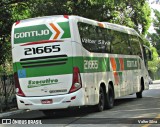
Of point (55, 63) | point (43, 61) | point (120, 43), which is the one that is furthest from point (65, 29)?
point (120, 43)

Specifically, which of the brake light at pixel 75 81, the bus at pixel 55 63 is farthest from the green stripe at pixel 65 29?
the brake light at pixel 75 81

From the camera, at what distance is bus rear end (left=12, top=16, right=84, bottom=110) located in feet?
42.2

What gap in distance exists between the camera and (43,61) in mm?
13094

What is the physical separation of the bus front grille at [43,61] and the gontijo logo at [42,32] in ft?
2.14

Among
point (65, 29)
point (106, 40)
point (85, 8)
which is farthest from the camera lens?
point (85, 8)

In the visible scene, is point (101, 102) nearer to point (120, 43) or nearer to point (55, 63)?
point (55, 63)

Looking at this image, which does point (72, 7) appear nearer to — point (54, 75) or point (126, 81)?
point (126, 81)

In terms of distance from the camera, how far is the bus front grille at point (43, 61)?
1296 centimetres

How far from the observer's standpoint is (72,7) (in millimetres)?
23703

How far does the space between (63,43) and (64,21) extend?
78cm

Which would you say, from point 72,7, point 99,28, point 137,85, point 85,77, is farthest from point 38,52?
point 72,7

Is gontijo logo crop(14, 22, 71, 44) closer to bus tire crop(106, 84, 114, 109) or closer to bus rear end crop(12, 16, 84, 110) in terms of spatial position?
bus rear end crop(12, 16, 84, 110)

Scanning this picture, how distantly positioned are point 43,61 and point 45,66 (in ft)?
0.61

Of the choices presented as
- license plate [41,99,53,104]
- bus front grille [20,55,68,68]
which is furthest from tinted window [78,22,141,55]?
license plate [41,99,53,104]
